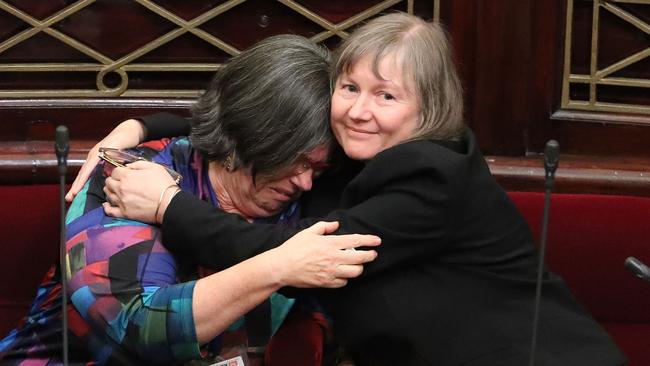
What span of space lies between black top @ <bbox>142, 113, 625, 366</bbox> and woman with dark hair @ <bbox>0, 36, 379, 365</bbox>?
0.13ft

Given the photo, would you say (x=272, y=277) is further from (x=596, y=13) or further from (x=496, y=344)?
(x=596, y=13)

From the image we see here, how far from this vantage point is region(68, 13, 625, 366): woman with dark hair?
6.49 feet

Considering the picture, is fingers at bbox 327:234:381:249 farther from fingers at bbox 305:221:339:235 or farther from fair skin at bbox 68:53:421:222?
fair skin at bbox 68:53:421:222

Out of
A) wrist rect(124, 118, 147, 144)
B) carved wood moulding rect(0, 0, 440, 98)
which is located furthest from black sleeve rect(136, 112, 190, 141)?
carved wood moulding rect(0, 0, 440, 98)

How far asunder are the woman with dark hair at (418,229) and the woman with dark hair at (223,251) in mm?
45

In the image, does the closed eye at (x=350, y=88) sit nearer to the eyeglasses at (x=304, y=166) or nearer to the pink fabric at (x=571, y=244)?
the eyeglasses at (x=304, y=166)

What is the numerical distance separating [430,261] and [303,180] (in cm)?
28

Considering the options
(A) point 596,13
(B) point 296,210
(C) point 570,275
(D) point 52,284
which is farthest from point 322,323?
(A) point 596,13

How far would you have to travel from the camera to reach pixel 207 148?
2.19 m

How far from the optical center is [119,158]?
7.05ft

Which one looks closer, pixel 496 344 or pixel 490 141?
pixel 496 344

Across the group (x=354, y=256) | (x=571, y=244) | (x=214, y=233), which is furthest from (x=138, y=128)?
(x=571, y=244)

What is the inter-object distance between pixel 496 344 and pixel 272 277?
1.32 feet

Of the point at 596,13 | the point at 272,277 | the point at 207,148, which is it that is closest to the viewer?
the point at 272,277
